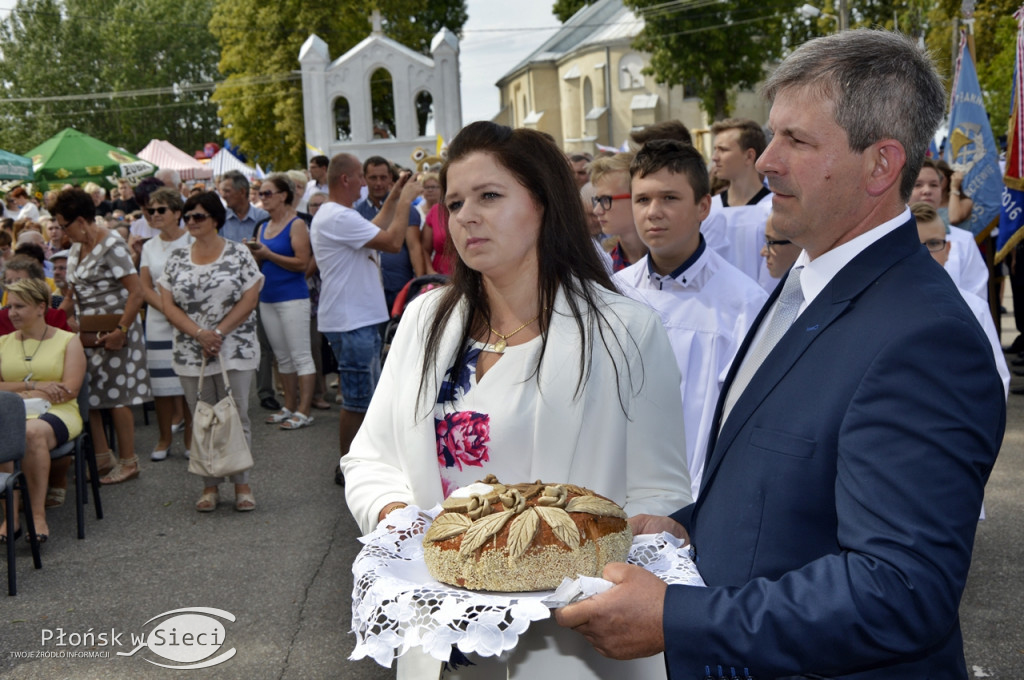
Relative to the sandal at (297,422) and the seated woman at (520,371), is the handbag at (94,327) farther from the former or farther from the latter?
the seated woman at (520,371)

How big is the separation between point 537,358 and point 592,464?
1.04ft

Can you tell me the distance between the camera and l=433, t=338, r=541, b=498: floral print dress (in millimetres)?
2494

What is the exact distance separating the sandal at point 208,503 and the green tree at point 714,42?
124ft

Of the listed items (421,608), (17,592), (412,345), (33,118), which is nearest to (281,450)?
(17,592)

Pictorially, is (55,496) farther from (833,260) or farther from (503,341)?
(833,260)

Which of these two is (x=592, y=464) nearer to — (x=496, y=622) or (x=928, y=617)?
(x=496, y=622)

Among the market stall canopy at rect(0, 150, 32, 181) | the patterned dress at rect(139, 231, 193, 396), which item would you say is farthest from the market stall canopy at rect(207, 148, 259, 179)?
the patterned dress at rect(139, 231, 193, 396)

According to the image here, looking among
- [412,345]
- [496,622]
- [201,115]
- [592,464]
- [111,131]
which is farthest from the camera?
[201,115]

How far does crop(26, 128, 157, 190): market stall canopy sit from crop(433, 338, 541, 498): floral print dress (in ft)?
88.4

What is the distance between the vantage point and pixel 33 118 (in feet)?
244

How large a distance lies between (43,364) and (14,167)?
21121mm

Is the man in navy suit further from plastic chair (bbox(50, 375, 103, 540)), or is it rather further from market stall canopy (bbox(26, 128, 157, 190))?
market stall canopy (bbox(26, 128, 157, 190))

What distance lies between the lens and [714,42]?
135ft

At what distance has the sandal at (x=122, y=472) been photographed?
807cm
